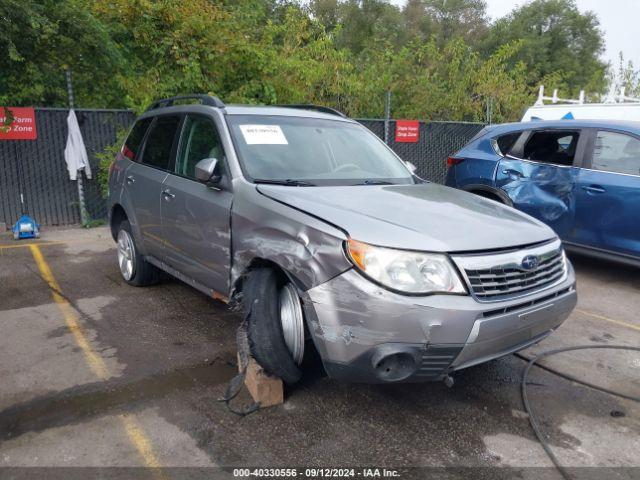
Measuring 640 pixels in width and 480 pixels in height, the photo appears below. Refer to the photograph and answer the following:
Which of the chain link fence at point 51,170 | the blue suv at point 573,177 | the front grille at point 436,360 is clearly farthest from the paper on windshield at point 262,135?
the chain link fence at point 51,170

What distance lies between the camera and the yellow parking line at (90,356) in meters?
2.75

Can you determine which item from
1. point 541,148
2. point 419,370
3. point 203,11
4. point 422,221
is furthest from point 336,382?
point 203,11

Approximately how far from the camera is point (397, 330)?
8.45ft

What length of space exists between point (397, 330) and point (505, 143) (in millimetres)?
5162

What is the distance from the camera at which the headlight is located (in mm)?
2623

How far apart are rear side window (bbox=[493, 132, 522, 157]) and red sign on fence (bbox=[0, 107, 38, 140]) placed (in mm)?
7001

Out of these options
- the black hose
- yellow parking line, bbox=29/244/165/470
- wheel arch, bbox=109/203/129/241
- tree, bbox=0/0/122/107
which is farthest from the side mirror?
tree, bbox=0/0/122/107

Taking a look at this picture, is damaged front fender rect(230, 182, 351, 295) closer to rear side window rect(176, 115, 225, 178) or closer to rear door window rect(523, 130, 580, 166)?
rear side window rect(176, 115, 225, 178)

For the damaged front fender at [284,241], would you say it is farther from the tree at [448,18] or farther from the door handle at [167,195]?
the tree at [448,18]

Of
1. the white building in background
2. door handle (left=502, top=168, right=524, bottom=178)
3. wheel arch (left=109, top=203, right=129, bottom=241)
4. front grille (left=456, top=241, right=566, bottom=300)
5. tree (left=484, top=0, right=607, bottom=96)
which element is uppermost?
tree (left=484, top=0, right=607, bottom=96)

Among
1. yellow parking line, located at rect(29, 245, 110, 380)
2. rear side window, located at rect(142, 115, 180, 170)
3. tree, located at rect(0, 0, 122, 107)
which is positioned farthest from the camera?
tree, located at rect(0, 0, 122, 107)

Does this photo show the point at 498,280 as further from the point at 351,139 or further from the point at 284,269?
the point at 351,139

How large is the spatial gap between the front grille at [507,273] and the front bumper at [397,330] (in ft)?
0.26

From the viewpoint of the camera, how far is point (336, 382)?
355cm
